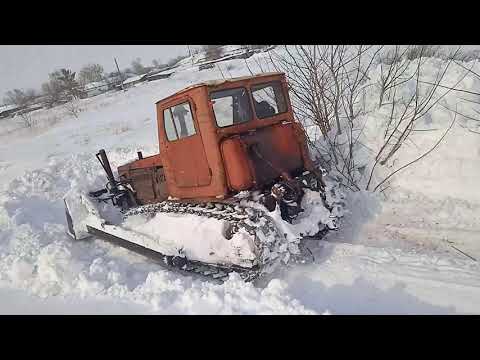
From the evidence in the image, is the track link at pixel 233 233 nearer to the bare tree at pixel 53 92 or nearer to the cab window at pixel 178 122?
the cab window at pixel 178 122

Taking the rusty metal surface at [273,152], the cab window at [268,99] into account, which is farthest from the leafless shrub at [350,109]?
the rusty metal surface at [273,152]

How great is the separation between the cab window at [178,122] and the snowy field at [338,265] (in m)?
2.05

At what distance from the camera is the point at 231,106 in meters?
5.38

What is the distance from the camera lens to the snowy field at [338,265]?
13.4 ft

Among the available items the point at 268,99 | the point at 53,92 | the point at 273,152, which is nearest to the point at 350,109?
the point at 268,99

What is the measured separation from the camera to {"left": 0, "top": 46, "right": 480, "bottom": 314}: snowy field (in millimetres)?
4090

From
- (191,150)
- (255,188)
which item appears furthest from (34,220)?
(255,188)

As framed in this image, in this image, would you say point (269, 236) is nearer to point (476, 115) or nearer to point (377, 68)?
point (476, 115)

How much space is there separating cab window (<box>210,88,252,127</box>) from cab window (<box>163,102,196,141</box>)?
16.1 inches

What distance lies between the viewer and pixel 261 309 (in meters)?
3.87

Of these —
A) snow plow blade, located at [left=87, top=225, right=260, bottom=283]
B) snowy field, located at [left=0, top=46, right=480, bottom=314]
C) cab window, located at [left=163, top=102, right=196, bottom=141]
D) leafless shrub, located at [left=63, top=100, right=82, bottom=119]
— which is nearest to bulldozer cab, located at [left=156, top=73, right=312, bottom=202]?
cab window, located at [left=163, top=102, right=196, bottom=141]

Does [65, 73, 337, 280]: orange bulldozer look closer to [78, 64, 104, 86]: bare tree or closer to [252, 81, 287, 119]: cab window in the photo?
[252, 81, 287, 119]: cab window

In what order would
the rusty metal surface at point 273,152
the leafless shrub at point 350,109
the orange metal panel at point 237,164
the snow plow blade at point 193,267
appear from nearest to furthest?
1. the snow plow blade at point 193,267
2. the orange metal panel at point 237,164
3. the rusty metal surface at point 273,152
4. the leafless shrub at point 350,109

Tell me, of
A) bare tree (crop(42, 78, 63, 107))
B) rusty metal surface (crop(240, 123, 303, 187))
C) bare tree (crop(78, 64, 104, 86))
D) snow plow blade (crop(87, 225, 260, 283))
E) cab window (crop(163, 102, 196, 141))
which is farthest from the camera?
bare tree (crop(78, 64, 104, 86))
